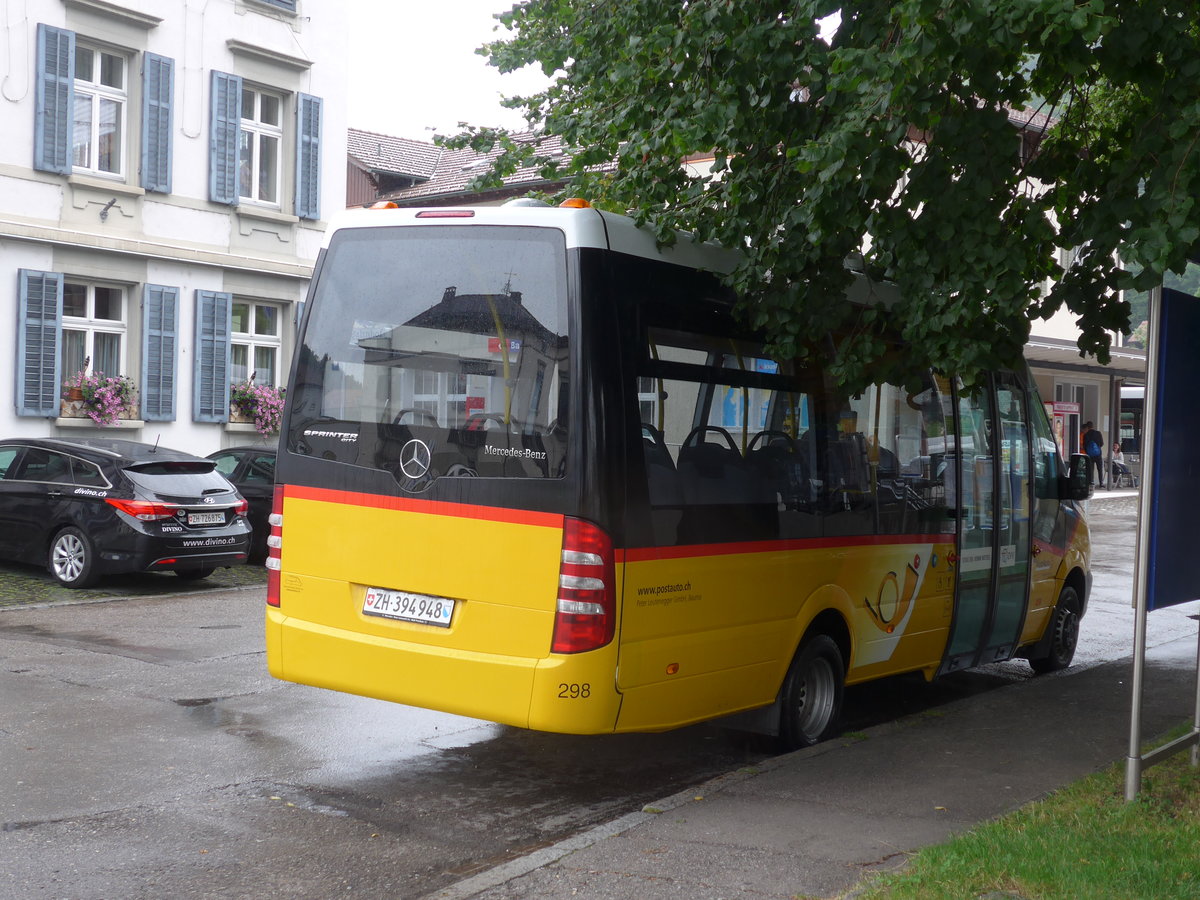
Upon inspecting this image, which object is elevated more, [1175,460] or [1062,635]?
[1175,460]

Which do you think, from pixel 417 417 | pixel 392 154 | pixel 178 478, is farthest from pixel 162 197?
pixel 392 154

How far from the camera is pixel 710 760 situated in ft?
24.5

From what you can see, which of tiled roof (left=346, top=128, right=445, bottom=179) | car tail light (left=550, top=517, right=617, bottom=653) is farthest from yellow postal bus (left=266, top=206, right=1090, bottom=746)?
tiled roof (left=346, top=128, right=445, bottom=179)

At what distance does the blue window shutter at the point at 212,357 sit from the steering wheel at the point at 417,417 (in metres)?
15.3

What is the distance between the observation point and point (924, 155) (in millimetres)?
6832

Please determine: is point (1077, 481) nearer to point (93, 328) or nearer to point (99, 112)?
point (93, 328)

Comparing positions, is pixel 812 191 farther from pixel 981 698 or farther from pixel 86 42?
pixel 86 42

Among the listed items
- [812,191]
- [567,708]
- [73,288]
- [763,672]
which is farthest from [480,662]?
A: [73,288]

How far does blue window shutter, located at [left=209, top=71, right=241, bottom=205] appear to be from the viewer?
21.0 metres

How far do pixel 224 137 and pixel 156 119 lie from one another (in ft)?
4.08

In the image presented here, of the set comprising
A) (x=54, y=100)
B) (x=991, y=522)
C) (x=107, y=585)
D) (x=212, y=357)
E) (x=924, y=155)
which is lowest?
(x=107, y=585)

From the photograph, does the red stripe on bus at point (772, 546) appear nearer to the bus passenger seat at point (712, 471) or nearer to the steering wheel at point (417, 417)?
the bus passenger seat at point (712, 471)

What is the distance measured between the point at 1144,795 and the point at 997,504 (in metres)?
3.32

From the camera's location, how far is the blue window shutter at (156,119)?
19984 mm
